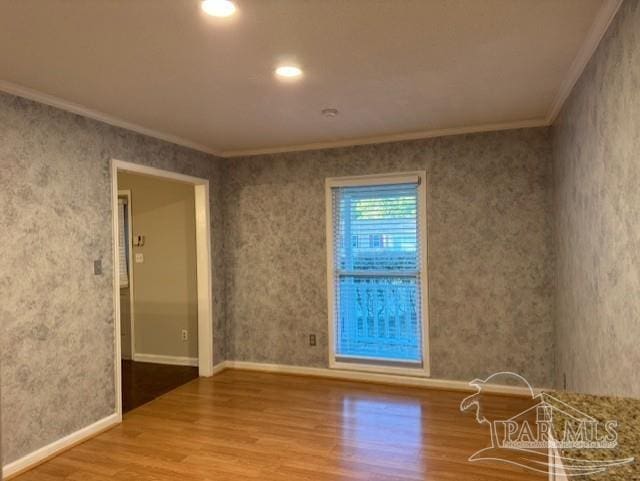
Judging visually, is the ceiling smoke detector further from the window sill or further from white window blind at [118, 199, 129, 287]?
white window blind at [118, 199, 129, 287]

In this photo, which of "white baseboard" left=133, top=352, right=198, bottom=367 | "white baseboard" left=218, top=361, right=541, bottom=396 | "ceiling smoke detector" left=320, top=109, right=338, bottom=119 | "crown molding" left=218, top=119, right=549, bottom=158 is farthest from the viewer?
"white baseboard" left=133, top=352, right=198, bottom=367

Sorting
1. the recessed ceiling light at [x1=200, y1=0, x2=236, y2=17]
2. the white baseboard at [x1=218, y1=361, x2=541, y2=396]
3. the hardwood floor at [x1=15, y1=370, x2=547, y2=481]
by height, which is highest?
the recessed ceiling light at [x1=200, y1=0, x2=236, y2=17]

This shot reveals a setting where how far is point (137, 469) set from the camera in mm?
2717

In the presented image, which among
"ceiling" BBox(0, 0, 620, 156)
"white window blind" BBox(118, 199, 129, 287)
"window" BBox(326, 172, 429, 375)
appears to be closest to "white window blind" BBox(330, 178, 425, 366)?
"window" BBox(326, 172, 429, 375)

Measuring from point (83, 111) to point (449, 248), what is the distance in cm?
320

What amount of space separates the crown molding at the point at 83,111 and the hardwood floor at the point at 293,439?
235cm

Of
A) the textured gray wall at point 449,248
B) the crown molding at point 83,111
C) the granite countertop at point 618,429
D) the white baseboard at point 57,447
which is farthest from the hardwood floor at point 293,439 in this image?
the crown molding at point 83,111

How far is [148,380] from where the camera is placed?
4.54 meters

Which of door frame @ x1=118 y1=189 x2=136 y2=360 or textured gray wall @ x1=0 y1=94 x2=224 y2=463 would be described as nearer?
textured gray wall @ x1=0 y1=94 x2=224 y2=463

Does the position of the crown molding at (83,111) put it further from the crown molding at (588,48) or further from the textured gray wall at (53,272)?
the crown molding at (588,48)

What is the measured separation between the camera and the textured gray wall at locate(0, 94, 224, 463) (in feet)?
8.84

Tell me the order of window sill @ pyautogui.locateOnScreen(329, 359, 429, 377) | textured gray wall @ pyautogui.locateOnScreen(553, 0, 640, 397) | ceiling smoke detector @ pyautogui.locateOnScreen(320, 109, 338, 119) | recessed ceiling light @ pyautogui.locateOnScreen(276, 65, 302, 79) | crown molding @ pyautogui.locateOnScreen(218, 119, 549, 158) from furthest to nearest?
window sill @ pyautogui.locateOnScreen(329, 359, 429, 377) → crown molding @ pyautogui.locateOnScreen(218, 119, 549, 158) → ceiling smoke detector @ pyautogui.locateOnScreen(320, 109, 338, 119) → recessed ceiling light @ pyautogui.locateOnScreen(276, 65, 302, 79) → textured gray wall @ pyautogui.locateOnScreen(553, 0, 640, 397)

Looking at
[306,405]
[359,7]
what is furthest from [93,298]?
[359,7]

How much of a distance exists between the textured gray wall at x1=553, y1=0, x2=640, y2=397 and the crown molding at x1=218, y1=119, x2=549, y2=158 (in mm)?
623
